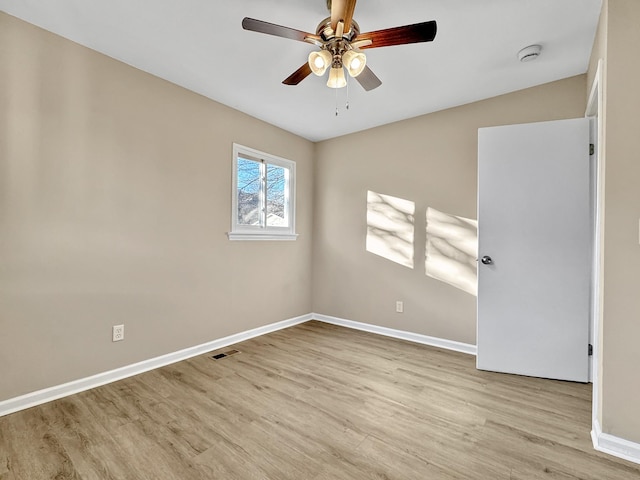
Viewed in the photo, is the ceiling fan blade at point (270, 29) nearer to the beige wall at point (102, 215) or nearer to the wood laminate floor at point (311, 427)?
the beige wall at point (102, 215)

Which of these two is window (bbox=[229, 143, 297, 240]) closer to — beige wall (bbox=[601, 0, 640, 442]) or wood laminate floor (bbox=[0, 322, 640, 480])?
wood laminate floor (bbox=[0, 322, 640, 480])

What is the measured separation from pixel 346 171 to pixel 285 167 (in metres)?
0.79

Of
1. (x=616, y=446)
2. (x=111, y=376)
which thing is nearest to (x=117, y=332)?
(x=111, y=376)

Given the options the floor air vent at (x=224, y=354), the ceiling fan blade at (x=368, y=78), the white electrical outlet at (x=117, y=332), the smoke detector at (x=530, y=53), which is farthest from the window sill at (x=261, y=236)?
the smoke detector at (x=530, y=53)

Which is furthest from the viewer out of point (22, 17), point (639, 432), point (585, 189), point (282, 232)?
point (282, 232)

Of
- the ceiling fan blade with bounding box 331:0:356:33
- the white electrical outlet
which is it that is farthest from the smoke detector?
the white electrical outlet

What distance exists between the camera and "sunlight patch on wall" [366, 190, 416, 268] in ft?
11.5

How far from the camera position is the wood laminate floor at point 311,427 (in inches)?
60.0

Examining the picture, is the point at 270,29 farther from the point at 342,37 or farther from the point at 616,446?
the point at 616,446

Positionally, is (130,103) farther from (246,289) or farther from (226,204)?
(246,289)

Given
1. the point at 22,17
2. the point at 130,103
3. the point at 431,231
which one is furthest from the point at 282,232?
the point at 22,17

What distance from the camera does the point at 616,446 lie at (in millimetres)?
1641

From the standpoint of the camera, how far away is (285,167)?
3990 millimetres

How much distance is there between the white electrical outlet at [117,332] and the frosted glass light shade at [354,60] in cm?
252
